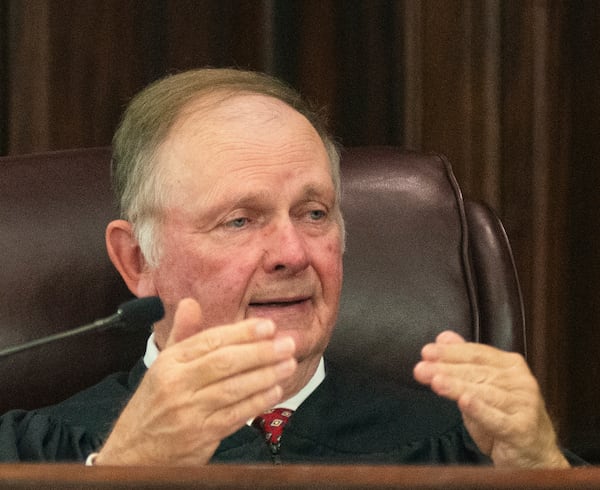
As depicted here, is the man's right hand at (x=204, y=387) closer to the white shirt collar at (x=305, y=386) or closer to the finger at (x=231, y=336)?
the finger at (x=231, y=336)

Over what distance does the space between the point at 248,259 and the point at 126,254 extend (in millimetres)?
259

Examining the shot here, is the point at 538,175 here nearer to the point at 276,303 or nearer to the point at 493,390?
the point at 276,303

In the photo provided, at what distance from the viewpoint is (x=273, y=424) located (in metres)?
1.79

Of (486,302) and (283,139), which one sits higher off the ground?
(283,139)

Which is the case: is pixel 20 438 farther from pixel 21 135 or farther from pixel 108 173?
pixel 21 135

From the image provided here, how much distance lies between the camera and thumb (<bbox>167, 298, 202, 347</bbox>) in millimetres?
1423

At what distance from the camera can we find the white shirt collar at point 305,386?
183 cm

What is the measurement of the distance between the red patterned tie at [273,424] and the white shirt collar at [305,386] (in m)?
0.02

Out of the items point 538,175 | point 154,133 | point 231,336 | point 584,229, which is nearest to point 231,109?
point 154,133

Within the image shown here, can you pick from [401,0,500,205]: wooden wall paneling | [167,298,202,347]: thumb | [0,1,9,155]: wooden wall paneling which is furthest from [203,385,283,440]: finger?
[0,1,9,155]: wooden wall paneling

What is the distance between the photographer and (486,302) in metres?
1.93

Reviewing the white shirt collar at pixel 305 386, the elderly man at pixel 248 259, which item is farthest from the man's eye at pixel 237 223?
the white shirt collar at pixel 305 386

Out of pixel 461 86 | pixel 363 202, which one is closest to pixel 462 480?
pixel 363 202

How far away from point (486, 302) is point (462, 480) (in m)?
1.11
